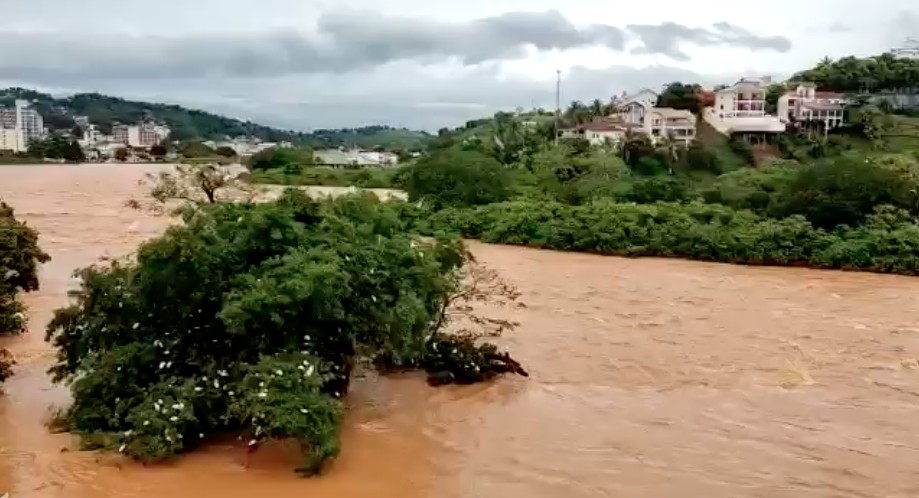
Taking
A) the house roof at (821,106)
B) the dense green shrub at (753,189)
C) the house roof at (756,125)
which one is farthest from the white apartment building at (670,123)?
the dense green shrub at (753,189)

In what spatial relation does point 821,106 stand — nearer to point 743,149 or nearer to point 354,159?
point 743,149

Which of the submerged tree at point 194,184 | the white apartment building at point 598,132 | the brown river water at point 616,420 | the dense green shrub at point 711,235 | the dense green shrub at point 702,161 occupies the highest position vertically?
the white apartment building at point 598,132

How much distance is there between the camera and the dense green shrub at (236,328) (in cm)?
745

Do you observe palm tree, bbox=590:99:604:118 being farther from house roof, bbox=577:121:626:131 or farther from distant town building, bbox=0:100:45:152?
distant town building, bbox=0:100:45:152

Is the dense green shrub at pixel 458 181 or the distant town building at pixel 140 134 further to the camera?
the distant town building at pixel 140 134

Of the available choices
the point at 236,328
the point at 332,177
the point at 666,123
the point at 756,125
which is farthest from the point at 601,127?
the point at 236,328

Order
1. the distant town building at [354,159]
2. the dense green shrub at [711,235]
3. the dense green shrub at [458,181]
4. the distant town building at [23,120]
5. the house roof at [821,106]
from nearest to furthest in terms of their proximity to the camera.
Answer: the dense green shrub at [711,235]
the dense green shrub at [458,181]
the house roof at [821,106]
the distant town building at [354,159]
the distant town building at [23,120]

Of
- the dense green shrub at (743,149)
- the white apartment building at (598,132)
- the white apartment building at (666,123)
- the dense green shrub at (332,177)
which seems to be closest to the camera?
the dense green shrub at (743,149)

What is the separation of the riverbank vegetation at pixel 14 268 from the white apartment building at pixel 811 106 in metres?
41.2

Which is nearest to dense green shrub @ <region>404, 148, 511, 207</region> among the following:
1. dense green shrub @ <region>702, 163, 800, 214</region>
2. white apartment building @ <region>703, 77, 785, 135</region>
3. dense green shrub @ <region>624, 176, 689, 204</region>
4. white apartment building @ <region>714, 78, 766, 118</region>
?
dense green shrub @ <region>624, 176, 689, 204</region>

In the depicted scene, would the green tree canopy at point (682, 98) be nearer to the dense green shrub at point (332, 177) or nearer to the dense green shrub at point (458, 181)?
the dense green shrub at point (332, 177)

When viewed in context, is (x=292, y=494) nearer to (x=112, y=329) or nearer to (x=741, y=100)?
(x=112, y=329)

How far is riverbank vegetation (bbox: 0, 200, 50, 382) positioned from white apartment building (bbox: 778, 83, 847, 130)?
41188 mm

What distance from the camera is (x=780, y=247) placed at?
22.3 m
